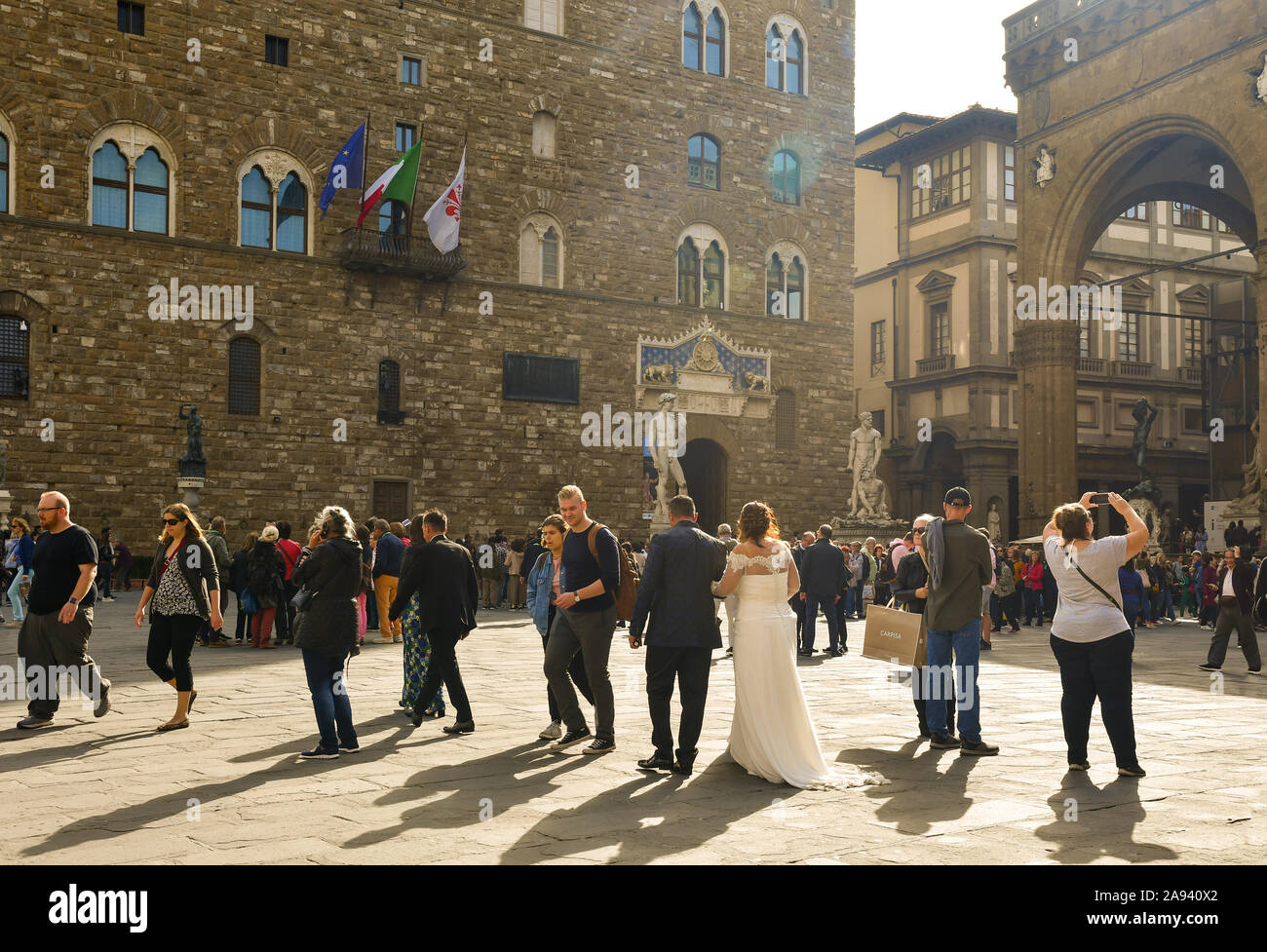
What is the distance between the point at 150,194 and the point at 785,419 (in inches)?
636

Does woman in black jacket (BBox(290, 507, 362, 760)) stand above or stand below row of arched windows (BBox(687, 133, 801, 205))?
below

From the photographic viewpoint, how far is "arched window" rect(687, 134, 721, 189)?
97.2 ft

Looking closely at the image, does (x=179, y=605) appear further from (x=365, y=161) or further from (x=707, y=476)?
(x=707, y=476)

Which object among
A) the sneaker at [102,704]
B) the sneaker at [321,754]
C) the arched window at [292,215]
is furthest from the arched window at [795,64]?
the sneaker at [321,754]

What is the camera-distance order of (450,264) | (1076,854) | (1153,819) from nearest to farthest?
(1076,854), (1153,819), (450,264)

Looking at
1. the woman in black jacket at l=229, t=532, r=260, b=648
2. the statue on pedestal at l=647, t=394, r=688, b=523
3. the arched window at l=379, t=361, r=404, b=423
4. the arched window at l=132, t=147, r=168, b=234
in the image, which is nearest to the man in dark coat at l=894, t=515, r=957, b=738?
the woman in black jacket at l=229, t=532, r=260, b=648

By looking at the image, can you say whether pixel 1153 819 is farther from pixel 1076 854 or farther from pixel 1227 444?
pixel 1227 444

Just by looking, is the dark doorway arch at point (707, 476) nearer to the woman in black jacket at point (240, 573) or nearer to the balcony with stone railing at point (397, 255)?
the balcony with stone railing at point (397, 255)

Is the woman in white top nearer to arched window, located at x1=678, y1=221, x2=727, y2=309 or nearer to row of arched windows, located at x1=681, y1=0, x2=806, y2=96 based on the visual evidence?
arched window, located at x1=678, y1=221, x2=727, y2=309

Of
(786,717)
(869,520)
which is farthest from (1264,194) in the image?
(786,717)

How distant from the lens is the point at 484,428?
87.2ft

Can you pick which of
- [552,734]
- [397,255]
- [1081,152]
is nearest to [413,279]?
[397,255]

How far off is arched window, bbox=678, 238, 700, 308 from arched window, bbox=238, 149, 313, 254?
9.30 metres
